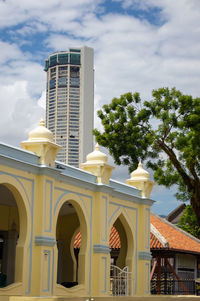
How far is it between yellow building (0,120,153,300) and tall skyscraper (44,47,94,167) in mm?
124095

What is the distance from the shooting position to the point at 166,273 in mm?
25219

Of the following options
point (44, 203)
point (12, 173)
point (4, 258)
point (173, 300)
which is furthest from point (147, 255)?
point (12, 173)

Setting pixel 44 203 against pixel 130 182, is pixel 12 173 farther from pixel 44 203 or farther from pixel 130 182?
pixel 130 182

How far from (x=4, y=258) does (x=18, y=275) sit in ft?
20.3

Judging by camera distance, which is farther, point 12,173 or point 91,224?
point 91,224

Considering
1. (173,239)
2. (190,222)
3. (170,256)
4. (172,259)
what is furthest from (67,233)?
(190,222)

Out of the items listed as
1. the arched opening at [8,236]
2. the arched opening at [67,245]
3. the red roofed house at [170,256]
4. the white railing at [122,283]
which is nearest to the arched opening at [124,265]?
the white railing at [122,283]

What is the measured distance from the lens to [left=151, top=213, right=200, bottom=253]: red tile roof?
2519cm

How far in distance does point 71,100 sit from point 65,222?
429 feet

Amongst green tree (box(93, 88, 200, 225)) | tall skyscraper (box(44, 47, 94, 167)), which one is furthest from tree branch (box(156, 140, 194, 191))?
tall skyscraper (box(44, 47, 94, 167))

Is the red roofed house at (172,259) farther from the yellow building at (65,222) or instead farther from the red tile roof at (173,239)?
the yellow building at (65,222)

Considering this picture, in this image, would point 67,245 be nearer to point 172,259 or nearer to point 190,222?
A: point 172,259

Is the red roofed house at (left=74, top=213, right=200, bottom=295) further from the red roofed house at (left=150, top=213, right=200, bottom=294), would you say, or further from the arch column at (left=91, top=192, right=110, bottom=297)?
the arch column at (left=91, top=192, right=110, bottom=297)

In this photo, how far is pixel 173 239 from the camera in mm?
26531
